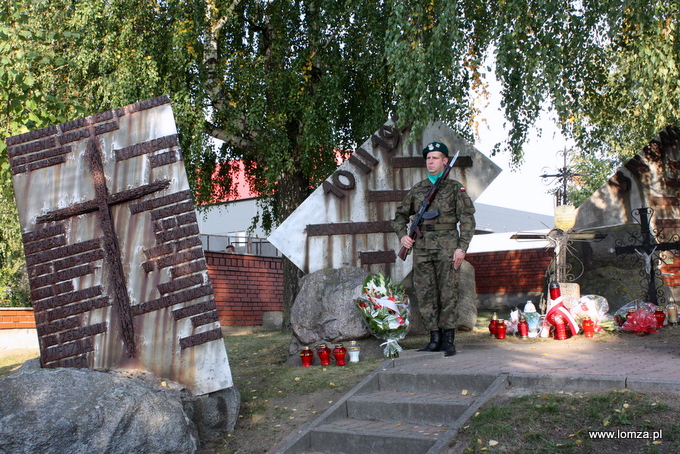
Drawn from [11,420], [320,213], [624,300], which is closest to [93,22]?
[320,213]

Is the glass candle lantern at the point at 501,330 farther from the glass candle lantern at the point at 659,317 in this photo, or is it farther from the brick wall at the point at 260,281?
the brick wall at the point at 260,281

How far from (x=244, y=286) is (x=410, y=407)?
1048 centimetres

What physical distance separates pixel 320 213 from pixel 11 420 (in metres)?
4.23

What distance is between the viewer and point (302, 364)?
21.5 feet

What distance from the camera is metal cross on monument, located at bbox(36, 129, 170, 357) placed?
477 cm

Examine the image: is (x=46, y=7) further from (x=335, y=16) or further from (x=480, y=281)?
(x=480, y=281)

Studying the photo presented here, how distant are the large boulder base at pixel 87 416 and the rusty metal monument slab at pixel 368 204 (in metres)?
3.17

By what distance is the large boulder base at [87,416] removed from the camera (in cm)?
369

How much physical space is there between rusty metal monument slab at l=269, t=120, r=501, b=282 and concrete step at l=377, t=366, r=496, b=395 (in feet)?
7.14

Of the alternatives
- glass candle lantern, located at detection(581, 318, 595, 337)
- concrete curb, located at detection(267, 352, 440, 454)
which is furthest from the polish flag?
concrete curb, located at detection(267, 352, 440, 454)

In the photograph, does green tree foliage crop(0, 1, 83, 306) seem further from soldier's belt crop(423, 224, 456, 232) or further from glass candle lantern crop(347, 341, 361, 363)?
soldier's belt crop(423, 224, 456, 232)

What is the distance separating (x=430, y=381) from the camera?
198 inches

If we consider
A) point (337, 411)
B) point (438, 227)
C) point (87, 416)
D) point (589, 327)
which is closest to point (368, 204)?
point (438, 227)

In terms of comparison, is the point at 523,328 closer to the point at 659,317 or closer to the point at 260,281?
the point at 659,317
